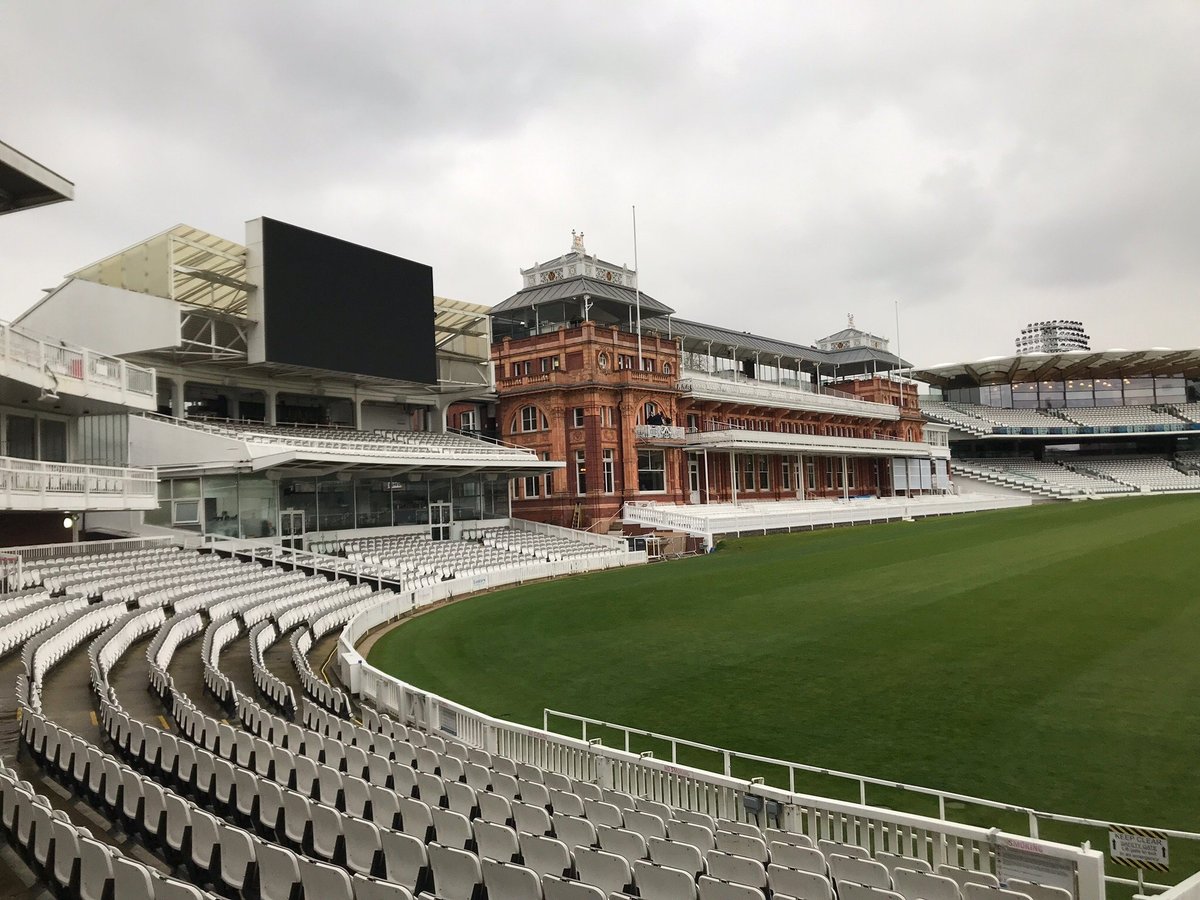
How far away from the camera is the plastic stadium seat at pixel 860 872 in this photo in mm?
6691

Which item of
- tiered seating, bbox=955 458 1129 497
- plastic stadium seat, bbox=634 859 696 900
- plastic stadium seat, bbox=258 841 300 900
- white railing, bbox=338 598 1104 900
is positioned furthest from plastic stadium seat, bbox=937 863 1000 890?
tiered seating, bbox=955 458 1129 497

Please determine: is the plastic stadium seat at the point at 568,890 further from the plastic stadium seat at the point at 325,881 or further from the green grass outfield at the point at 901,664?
the green grass outfield at the point at 901,664

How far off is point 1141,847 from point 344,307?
3751 cm

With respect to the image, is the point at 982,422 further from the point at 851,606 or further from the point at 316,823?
the point at 316,823

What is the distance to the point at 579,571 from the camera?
121 ft

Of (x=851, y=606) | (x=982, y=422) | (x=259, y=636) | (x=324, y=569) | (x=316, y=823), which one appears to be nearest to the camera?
(x=316, y=823)

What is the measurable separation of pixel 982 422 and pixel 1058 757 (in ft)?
274

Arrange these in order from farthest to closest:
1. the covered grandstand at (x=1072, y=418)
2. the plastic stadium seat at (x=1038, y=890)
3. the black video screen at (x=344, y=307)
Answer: the covered grandstand at (x=1072, y=418), the black video screen at (x=344, y=307), the plastic stadium seat at (x=1038, y=890)

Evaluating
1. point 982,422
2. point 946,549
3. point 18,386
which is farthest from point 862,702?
point 982,422

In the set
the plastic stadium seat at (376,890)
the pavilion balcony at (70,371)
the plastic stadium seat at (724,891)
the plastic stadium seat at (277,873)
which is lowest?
the plastic stadium seat at (724,891)

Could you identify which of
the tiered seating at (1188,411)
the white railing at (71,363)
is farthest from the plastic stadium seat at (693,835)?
the tiered seating at (1188,411)

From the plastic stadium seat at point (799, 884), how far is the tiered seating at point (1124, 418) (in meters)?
93.3

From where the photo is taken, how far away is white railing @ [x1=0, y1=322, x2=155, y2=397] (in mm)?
23797

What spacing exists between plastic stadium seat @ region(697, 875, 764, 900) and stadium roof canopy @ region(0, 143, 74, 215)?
21.7 m
